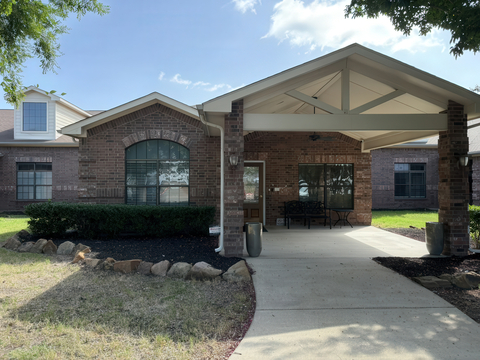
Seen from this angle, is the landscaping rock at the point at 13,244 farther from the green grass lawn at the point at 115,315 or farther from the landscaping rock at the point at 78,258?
the landscaping rock at the point at 78,258

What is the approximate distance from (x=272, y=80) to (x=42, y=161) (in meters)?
13.4

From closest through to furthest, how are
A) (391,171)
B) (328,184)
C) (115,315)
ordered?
(115,315), (328,184), (391,171)

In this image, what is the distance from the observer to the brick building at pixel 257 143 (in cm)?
640

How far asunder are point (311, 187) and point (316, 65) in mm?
5974

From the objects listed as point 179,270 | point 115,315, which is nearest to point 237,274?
point 179,270

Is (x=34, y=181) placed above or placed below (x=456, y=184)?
above

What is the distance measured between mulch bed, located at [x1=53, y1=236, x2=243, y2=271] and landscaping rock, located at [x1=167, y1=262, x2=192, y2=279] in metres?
0.50

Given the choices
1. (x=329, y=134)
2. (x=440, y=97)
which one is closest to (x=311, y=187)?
(x=329, y=134)

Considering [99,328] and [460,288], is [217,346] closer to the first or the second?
[99,328]

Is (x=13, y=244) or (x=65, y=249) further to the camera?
(x=13, y=244)

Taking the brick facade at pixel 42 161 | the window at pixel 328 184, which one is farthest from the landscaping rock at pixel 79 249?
the brick facade at pixel 42 161

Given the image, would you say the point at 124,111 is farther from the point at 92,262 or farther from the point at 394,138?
the point at 394,138

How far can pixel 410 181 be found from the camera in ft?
56.4

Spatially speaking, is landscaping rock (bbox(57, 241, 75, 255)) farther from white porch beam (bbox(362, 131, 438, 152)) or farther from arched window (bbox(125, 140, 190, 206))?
white porch beam (bbox(362, 131, 438, 152))
